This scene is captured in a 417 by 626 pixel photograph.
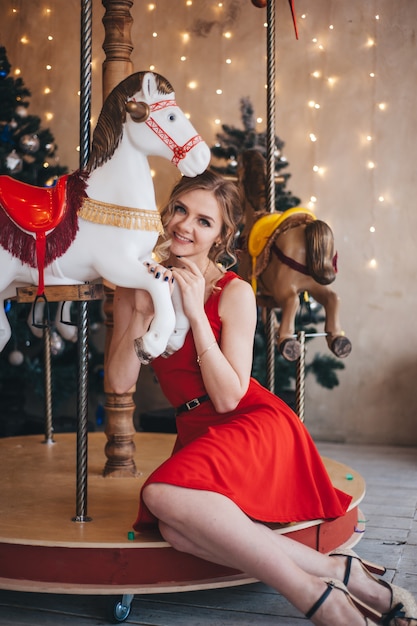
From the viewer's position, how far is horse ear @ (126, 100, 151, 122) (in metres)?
2.10

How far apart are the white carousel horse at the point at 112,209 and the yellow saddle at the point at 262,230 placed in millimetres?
1084

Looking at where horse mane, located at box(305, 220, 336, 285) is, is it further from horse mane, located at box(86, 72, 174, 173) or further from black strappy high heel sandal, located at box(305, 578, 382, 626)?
black strappy high heel sandal, located at box(305, 578, 382, 626)

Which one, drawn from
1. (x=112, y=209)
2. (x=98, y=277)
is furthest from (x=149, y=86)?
(x=98, y=277)

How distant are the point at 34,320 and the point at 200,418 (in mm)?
581

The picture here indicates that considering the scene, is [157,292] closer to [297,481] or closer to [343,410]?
[297,481]

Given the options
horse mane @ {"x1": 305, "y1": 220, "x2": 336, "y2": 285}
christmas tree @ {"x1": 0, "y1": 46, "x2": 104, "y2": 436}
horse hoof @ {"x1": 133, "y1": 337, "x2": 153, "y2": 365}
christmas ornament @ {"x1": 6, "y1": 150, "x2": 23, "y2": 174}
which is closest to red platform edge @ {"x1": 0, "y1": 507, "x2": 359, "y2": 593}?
horse hoof @ {"x1": 133, "y1": 337, "x2": 153, "y2": 365}

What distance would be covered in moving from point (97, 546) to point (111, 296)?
1.23 m

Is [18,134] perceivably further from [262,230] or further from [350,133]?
[350,133]

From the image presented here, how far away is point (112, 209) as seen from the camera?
2146 millimetres

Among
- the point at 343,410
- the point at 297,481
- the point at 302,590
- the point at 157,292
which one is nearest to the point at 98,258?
the point at 157,292

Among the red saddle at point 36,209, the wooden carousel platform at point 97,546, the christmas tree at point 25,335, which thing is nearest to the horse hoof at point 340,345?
the wooden carousel platform at point 97,546

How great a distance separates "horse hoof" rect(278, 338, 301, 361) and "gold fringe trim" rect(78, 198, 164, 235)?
3.45 feet

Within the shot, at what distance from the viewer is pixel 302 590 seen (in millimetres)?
1896

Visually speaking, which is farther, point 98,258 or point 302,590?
point 98,258
